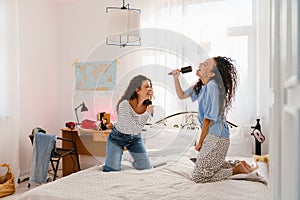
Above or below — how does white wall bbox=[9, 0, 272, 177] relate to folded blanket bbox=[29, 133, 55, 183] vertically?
above

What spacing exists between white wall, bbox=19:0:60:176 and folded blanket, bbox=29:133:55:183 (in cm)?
68

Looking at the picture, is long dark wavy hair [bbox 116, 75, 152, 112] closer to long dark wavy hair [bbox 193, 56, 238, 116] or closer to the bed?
the bed

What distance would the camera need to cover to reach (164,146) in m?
2.75

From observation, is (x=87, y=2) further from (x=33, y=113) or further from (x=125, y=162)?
(x=125, y=162)

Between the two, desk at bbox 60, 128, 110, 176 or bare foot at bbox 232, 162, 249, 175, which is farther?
desk at bbox 60, 128, 110, 176

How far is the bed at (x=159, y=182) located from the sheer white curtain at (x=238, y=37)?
2.91ft

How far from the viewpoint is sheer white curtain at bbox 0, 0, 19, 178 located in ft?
12.5

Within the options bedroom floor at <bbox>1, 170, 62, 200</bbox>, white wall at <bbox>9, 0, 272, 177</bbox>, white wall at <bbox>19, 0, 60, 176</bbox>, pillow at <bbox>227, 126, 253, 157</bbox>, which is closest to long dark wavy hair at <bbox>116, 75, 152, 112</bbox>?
pillow at <bbox>227, 126, 253, 157</bbox>

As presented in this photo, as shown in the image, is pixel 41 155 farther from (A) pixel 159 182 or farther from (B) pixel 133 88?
(A) pixel 159 182

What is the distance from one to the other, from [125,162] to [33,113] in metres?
2.31

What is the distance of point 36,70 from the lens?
4.46 m

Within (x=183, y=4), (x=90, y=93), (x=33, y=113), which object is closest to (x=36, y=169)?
(x=33, y=113)

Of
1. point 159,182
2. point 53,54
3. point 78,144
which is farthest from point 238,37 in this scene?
point 53,54

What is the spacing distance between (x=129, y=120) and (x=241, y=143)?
1.47 metres
